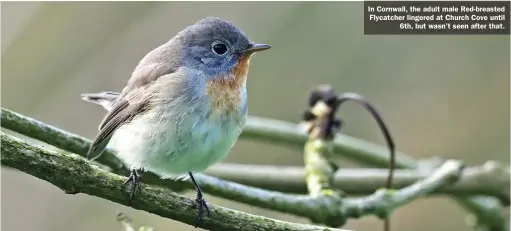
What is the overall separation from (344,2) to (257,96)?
127cm

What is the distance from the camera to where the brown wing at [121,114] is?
3.05 m

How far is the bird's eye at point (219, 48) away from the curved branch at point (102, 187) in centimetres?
120

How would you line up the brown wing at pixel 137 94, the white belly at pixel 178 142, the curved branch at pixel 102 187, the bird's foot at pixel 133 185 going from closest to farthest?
the curved branch at pixel 102 187, the bird's foot at pixel 133 185, the white belly at pixel 178 142, the brown wing at pixel 137 94

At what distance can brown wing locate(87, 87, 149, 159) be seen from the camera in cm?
305

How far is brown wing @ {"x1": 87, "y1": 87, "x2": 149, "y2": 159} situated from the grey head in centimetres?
31

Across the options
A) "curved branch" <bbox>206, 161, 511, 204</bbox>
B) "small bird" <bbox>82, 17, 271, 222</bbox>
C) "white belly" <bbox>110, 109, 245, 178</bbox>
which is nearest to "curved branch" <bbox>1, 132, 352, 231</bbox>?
"small bird" <bbox>82, 17, 271, 222</bbox>

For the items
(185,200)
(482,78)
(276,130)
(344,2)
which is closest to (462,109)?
(482,78)

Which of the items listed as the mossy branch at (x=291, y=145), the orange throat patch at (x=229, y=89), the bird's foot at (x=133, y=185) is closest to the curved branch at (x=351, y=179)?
the mossy branch at (x=291, y=145)

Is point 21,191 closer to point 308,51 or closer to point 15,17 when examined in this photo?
point 15,17

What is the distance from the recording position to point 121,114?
323cm

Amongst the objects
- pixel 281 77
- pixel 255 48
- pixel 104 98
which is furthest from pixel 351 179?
pixel 281 77

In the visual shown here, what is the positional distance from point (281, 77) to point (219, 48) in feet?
11.0

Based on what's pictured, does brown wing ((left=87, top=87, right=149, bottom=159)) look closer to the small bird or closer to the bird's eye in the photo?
the small bird

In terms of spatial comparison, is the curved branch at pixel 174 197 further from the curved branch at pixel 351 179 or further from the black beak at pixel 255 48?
the black beak at pixel 255 48
